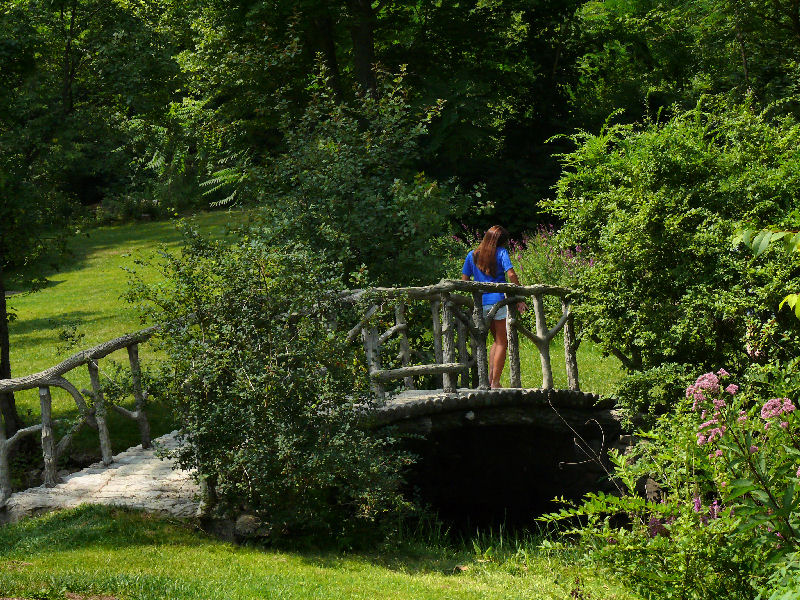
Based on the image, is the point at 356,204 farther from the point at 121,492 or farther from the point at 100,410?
the point at 121,492

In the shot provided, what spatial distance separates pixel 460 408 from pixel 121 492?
3.87m

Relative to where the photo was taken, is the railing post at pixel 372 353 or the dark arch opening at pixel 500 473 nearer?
the railing post at pixel 372 353

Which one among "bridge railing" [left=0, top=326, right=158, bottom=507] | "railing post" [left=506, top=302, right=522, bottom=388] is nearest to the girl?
"railing post" [left=506, top=302, right=522, bottom=388]

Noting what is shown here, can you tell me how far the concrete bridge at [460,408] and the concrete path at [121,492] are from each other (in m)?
0.24

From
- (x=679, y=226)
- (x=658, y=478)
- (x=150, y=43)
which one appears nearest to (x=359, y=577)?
(x=658, y=478)

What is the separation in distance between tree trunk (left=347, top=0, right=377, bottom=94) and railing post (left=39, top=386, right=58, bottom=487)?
35.8ft


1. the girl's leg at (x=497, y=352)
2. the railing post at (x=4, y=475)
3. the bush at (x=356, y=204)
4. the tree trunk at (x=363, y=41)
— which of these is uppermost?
the tree trunk at (x=363, y=41)

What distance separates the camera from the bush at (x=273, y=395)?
9.41 m

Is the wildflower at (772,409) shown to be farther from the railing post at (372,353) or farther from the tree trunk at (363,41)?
the tree trunk at (363,41)

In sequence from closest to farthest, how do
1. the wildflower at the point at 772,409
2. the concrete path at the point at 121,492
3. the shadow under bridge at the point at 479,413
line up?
1. the wildflower at the point at 772,409
2. the concrete path at the point at 121,492
3. the shadow under bridge at the point at 479,413

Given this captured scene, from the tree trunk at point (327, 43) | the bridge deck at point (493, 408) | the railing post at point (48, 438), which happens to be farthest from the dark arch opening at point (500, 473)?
the tree trunk at point (327, 43)

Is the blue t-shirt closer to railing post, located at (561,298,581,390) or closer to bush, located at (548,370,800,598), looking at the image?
railing post, located at (561,298,581,390)

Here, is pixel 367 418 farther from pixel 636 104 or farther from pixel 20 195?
pixel 636 104

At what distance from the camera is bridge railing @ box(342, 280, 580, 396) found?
10770mm
